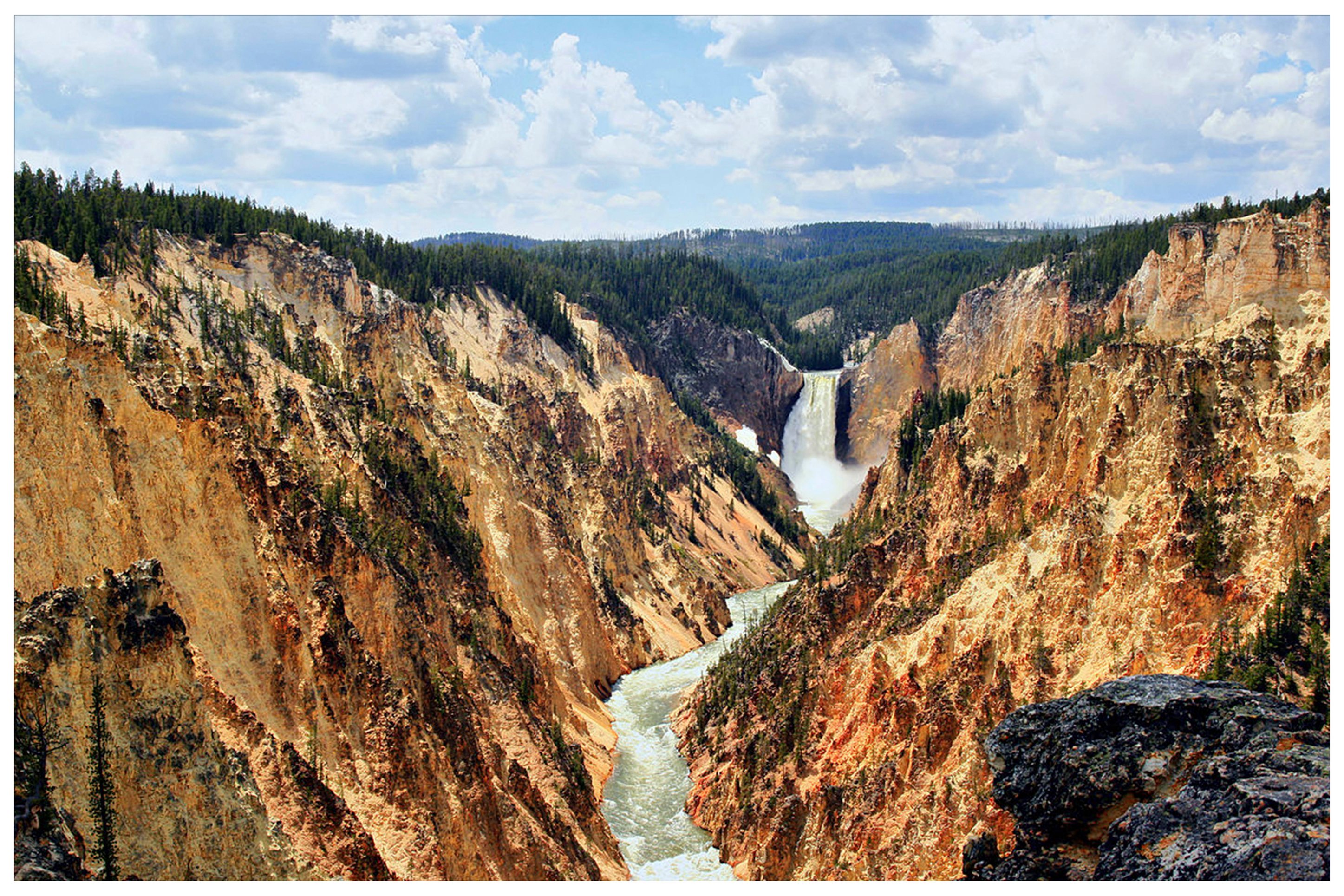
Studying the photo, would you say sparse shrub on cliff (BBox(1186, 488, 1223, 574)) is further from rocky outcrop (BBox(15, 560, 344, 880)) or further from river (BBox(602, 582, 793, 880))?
rocky outcrop (BBox(15, 560, 344, 880))

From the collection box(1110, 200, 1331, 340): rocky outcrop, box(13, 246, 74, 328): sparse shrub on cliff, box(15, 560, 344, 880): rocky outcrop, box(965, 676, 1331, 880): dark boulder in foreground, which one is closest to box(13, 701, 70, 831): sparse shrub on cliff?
box(15, 560, 344, 880): rocky outcrop

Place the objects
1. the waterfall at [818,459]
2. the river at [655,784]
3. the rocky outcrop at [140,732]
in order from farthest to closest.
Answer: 1. the waterfall at [818,459]
2. the river at [655,784]
3. the rocky outcrop at [140,732]

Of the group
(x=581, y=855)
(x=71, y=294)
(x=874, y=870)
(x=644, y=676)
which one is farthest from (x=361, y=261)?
(x=874, y=870)

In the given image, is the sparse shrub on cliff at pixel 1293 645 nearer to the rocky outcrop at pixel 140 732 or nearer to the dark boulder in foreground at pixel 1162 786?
the dark boulder in foreground at pixel 1162 786

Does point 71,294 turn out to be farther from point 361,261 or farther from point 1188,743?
point 361,261

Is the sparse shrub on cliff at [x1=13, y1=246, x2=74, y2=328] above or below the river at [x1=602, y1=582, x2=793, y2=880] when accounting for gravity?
above

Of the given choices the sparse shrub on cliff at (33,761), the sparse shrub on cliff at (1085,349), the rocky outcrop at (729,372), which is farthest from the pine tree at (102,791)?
the rocky outcrop at (729,372)

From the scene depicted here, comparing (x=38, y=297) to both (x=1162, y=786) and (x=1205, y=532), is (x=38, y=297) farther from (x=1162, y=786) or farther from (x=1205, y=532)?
(x=1205, y=532)
